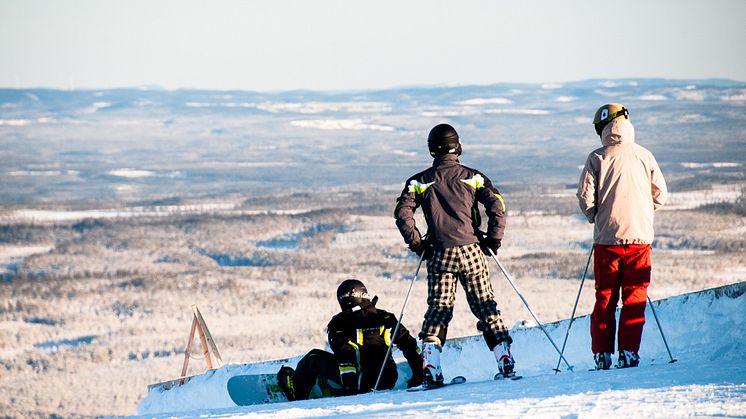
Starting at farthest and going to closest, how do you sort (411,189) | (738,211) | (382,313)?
(738,211)
(382,313)
(411,189)

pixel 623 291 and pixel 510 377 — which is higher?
pixel 623 291

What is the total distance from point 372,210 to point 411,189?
38122 millimetres

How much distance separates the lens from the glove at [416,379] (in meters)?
6.94

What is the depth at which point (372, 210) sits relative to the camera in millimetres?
44719

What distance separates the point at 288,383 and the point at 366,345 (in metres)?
0.69

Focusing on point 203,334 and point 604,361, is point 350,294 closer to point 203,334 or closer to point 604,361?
point 604,361

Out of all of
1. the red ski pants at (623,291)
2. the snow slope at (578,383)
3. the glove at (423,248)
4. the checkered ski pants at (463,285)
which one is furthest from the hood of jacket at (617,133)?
the snow slope at (578,383)

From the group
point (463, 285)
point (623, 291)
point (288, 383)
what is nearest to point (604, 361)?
point (623, 291)

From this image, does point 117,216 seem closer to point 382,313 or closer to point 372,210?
point 372,210

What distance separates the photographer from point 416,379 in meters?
6.99

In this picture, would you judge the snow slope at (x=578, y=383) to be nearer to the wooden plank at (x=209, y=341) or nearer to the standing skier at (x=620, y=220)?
the standing skier at (x=620, y=220)

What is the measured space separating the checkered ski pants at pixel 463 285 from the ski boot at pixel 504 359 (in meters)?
0.06

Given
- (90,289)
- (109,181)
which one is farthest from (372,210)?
(109,181)

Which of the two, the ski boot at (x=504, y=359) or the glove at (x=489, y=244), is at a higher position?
the glove at (x=489, y=244)
